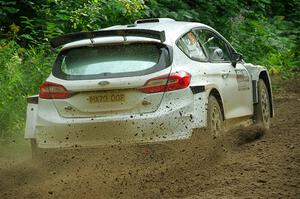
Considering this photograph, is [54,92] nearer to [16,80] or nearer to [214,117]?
[214,117]

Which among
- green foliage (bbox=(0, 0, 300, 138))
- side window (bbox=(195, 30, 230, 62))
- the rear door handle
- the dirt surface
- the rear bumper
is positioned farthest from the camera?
green foliage (bbox=(0, 0, 300, 138))

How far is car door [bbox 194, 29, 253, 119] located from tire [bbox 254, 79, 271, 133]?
0.29 metres

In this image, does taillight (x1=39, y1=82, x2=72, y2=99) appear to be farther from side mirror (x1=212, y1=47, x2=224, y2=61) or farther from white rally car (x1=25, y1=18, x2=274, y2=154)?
side mirror (x1=212, y1=47, x2=224, y2=61)

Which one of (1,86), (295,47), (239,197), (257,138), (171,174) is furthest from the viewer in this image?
(295,47)

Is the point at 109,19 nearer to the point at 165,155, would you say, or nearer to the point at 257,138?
the point at 257,138

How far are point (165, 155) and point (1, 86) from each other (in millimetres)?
3956

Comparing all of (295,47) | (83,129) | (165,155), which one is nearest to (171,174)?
(165,155)

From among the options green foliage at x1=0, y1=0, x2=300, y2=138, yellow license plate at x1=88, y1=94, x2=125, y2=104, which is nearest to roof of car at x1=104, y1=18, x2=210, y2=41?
yellow license plate at x1=88, y1=94, x2=125, y2=104

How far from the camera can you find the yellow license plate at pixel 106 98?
22.7ft

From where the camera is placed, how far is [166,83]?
273 inches

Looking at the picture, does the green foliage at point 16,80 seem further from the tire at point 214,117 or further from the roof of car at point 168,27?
the tire at point 214,117

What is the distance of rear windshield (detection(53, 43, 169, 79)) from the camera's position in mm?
7027

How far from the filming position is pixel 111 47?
7.26 meters

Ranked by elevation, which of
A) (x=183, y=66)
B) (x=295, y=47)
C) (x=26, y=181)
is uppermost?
(x=183, y=66)
